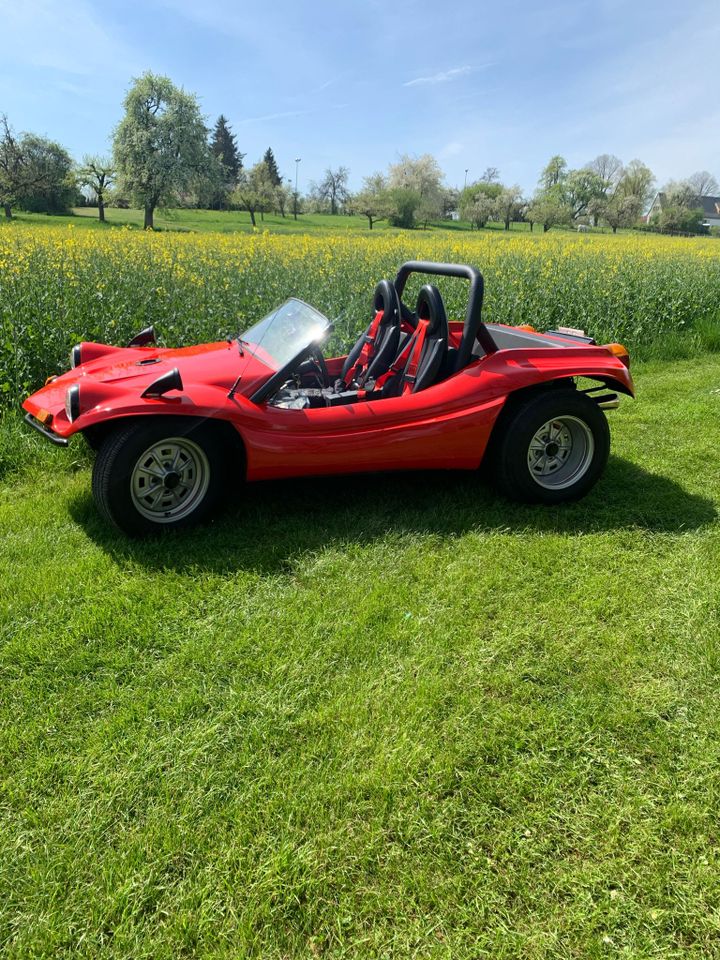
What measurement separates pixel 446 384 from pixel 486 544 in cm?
102

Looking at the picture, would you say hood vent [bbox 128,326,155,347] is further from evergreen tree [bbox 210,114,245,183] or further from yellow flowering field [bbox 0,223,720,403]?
evergreen tree [bbox 210,114,245,183]

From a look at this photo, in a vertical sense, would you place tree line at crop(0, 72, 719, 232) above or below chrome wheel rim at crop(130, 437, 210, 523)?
above

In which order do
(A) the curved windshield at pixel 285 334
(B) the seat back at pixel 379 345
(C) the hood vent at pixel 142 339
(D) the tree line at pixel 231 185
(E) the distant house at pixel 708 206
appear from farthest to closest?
(E) the distant house at pixel 708 206
(D) the tree line at pixel 231 185
(C) the hood vent at pixel 142 339
(B) the seat back at pixel 379 345
(A) the curved windshield at pixel 285 334

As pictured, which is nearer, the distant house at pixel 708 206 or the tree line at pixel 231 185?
the tree line at pixel 231 185

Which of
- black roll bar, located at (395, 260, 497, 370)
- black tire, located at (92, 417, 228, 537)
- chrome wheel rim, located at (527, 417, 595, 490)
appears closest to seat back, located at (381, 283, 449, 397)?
black roll bar, located at (395, 260, 497, 370)

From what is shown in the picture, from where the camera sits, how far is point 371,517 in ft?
12.6

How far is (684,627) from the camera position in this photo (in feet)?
9.51

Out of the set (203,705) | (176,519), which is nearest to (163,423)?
(176,519)

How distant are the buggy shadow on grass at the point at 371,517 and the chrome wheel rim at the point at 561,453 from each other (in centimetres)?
21

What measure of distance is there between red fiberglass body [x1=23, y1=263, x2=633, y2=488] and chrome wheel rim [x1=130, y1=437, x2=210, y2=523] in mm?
212

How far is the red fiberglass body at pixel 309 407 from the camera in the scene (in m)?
3.26

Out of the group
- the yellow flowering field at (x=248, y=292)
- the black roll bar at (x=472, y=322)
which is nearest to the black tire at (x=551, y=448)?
the black roll bar at (x=472, y=322)

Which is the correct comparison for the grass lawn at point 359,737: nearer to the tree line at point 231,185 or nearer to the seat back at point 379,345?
the seat back at point 379,345

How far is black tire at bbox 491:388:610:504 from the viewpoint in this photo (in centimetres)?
388
